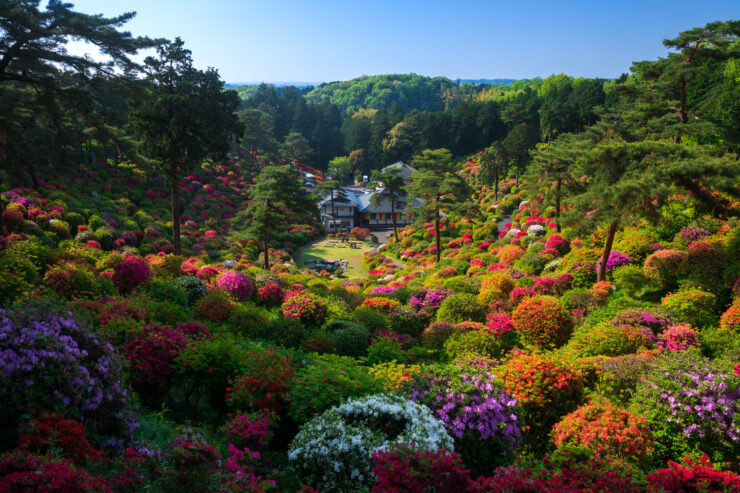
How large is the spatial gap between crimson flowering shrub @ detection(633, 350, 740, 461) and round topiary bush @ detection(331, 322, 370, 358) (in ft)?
20.7

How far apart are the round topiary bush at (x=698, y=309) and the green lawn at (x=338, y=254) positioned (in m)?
23.0

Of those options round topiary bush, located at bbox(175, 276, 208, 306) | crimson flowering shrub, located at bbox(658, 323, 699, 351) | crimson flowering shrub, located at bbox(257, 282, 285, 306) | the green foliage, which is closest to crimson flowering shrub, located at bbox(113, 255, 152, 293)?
round topiary bush, located at bbox(175, 276, 208, 306)

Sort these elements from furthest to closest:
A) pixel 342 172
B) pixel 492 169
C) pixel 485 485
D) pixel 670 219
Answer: pixel 342 172 < pixel 492 169 < pixel 670 219 < pixel 485 485

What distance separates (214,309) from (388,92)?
151251 mm

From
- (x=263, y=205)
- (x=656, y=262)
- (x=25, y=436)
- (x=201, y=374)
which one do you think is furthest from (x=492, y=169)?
(x=25, y=436)

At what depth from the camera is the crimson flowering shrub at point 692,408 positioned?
642 centimetres

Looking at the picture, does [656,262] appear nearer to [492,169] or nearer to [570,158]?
[570,158]

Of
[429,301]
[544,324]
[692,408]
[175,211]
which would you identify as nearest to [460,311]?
[429,301]

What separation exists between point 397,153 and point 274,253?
43.5 m

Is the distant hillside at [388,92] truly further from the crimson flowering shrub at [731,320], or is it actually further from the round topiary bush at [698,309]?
the crimson flowering shrub at [731,320]

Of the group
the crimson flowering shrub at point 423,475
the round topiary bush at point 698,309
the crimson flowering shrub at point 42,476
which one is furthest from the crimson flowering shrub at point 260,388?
the round topiary bush at point 698,309

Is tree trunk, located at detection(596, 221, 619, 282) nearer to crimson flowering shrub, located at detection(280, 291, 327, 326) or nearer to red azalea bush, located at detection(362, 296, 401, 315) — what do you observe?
red azalea bush, located at detection(362, 296, 401, 315)

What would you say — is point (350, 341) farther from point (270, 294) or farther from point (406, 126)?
point (406, 126)

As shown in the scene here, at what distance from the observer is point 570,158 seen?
2077 cm
